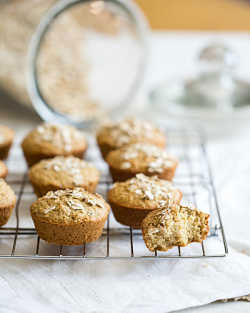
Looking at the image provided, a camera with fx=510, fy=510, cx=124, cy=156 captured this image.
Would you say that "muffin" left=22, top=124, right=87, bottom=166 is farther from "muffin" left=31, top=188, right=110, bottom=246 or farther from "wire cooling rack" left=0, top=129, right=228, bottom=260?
"muffin" left=31, top=188, right=110, bottom=246

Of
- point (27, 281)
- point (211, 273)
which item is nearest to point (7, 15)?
point (27, 281)

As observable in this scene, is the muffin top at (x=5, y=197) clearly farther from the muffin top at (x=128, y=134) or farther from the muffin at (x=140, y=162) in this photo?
the muffin top at (x=128, y=134)

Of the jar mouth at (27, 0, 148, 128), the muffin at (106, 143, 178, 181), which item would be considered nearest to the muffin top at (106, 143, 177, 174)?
the muffin at (106, 143, 178, 181)

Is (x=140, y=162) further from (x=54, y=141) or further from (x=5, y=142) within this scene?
(x=5, y=142)

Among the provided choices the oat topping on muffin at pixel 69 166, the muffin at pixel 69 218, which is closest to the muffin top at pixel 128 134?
the oat topping on muffin at pixel 69 166

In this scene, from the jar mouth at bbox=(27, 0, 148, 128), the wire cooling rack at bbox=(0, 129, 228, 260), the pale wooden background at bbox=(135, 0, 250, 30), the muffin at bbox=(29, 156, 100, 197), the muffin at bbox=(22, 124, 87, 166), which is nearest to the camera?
the wire cooling rack at bbox=(0, 129, 228, 260)

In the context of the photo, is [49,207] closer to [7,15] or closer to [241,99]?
[7,15]
